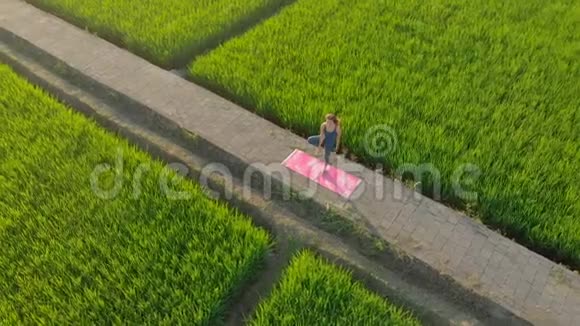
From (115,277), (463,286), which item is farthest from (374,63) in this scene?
(115,277)

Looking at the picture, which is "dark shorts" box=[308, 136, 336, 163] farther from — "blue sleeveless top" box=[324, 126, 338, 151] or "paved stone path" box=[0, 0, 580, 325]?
"paved stone path" box=[0, 0, 580, 325]

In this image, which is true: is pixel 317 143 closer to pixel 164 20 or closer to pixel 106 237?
pixel 106 237

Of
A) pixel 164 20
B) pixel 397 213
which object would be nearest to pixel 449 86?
pixel 397 213

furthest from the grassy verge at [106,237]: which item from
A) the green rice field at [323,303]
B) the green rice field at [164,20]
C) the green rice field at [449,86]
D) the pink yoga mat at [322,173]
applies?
the green rice field at [164,20]

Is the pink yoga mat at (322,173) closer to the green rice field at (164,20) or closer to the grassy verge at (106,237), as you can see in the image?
the grassy verge at (106,237)

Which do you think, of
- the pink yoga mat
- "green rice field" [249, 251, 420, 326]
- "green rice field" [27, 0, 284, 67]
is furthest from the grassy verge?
"green rice field" [27, 0, 284, 67]

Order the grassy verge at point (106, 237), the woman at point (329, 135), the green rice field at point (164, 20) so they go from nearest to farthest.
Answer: the grassy verge at point (106, 237) < the woman at point (329, 135) < the green rice field at point (164, 20)
